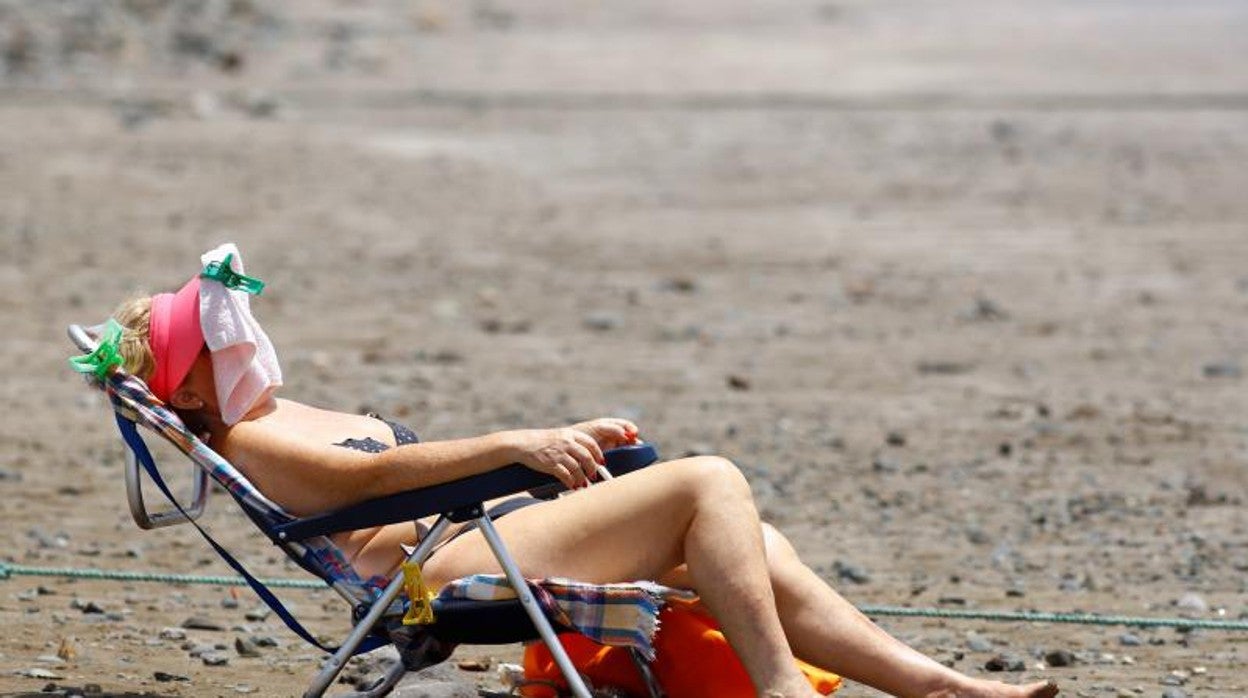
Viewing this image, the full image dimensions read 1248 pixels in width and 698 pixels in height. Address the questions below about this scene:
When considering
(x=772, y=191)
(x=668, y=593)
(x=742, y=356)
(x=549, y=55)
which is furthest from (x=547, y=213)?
(x=668, y=593)

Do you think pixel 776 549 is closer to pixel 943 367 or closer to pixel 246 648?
pixel 246 648

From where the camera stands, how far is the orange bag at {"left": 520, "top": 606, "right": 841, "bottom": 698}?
196 inches

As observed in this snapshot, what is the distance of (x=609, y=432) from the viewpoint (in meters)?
4.99

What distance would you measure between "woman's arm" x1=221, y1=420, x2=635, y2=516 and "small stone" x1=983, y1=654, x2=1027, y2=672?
1.43 meters

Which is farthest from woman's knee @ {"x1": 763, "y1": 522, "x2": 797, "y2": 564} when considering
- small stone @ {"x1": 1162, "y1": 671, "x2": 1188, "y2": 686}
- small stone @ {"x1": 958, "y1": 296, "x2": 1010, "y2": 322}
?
small stone @ {"x1": 958, "y1": 296, "x2": 1010, "y2": 322}

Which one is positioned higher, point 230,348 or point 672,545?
point 230,348

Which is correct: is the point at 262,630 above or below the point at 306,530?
below

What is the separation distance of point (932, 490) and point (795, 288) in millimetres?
3948

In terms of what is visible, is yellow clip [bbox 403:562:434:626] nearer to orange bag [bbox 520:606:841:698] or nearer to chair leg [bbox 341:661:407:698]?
chair leg [bbox 341:661:407:698]

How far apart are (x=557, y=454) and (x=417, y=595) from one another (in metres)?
0.42

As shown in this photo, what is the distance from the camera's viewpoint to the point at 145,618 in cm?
634

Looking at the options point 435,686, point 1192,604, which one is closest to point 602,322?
point 1192,604

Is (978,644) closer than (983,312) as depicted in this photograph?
Yes

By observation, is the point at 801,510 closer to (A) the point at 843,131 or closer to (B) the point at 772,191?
(B) the point at 772,191
